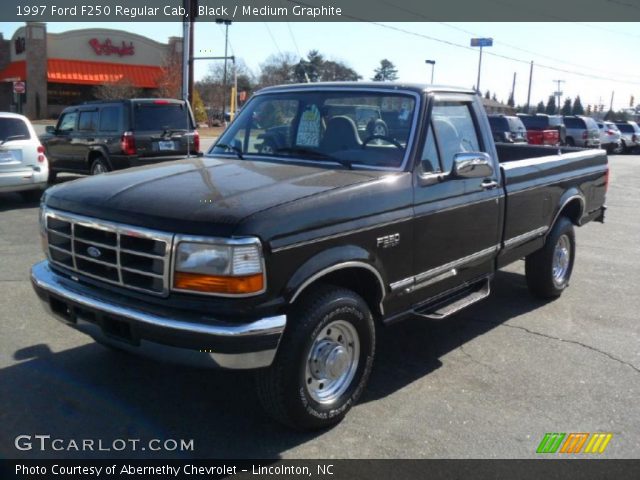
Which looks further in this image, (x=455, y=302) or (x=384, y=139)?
(x=455, y=302)

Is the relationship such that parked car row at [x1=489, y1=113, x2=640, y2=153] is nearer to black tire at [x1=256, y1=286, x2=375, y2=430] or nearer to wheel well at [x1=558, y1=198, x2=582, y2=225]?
wheel well at [x1=558, y1=198, x2=582, y2=225]

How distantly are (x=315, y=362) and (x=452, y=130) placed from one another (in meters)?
2.25

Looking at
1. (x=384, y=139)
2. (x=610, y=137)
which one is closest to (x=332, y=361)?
(x=384, y=139)

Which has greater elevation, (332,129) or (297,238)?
(332,129)

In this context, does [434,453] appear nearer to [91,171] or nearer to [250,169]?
[250,169]

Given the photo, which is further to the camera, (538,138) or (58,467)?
(538,138)

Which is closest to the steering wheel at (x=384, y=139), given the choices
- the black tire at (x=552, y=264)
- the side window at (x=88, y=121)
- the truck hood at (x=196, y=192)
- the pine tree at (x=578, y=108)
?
the truck hood at (x=196, y=192)

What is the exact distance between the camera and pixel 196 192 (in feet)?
12.0

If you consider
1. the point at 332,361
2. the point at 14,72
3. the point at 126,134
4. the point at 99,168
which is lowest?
the point at 332,361

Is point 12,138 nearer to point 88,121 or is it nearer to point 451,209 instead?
point 88,121

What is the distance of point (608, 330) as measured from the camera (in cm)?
568

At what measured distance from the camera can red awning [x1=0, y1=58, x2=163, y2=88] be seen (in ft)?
159

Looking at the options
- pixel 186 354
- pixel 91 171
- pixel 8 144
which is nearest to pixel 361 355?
pixel 186 354

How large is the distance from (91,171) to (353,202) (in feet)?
34.8
